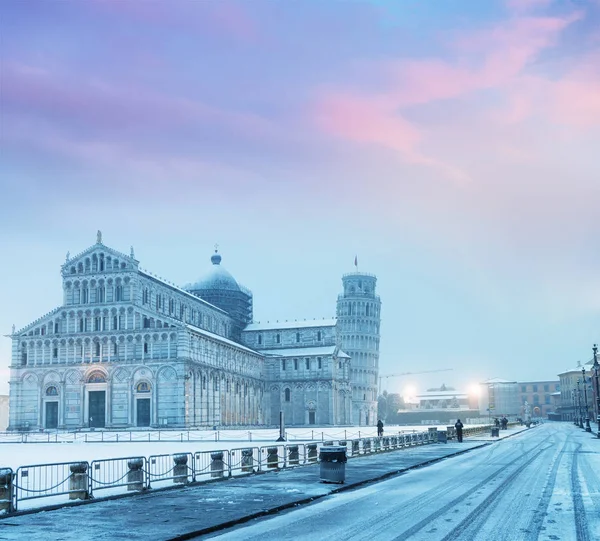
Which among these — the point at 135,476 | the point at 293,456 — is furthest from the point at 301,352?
the point at 135,476

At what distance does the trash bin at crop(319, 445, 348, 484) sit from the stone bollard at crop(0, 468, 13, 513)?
34.5 feet

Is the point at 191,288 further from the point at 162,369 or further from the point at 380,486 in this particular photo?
the point at 380,486

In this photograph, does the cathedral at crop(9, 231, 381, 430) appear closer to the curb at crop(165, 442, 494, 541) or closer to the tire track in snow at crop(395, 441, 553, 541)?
the curb at crop(165, 442, 494, 541)

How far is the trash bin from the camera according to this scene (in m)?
25.3

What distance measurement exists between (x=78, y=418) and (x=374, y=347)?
288ft

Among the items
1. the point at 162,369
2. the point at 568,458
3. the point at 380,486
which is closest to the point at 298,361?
the point at 162,369

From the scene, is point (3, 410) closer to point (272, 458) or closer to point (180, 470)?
point (272, 458)

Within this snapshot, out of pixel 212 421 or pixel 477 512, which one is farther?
pixel 212 421

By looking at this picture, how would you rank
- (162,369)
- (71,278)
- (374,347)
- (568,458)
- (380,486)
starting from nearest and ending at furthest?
(380,486) → (568,458) → (162,369) → (71,278) → (374,347)

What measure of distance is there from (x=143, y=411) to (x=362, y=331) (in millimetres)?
82771

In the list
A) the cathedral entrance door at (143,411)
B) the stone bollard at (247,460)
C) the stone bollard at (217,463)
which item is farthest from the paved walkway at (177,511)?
the cathedral entrance door at (143,411)

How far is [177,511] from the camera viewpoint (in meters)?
19.0

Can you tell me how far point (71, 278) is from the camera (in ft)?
323

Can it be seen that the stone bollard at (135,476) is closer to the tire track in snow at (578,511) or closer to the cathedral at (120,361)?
the tire track in snow at (578,511)
